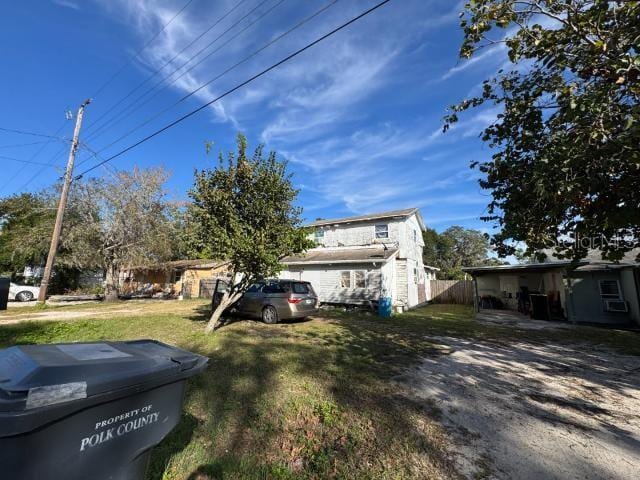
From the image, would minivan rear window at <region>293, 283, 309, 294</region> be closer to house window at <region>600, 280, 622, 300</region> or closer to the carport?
the carport

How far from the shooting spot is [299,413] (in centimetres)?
407

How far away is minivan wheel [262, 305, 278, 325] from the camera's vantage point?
37.0ft

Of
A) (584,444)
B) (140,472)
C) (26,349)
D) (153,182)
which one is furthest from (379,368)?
(153,182)

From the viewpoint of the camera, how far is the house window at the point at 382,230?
19188 millimetres

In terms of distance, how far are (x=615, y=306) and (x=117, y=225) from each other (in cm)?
2726

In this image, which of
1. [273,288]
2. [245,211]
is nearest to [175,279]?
[273,288]

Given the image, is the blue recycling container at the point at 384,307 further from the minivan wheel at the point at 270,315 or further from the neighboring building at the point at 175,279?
the neighboring building at the point at 175,279

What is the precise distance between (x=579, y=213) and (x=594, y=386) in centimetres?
320

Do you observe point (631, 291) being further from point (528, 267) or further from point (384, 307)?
point (384, 307)

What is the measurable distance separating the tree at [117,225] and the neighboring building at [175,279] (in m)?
2.48

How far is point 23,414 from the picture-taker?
4.61 ft

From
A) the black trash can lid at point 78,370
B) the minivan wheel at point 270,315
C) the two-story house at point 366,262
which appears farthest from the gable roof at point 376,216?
the black trash can lid at point 78,370

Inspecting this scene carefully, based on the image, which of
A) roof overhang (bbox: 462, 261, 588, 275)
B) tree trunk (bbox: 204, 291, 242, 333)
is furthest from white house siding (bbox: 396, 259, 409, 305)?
tree trunk (bbox: 204, 291, 242, 333)

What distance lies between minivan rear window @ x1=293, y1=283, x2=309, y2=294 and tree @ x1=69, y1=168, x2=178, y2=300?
39.7ft
